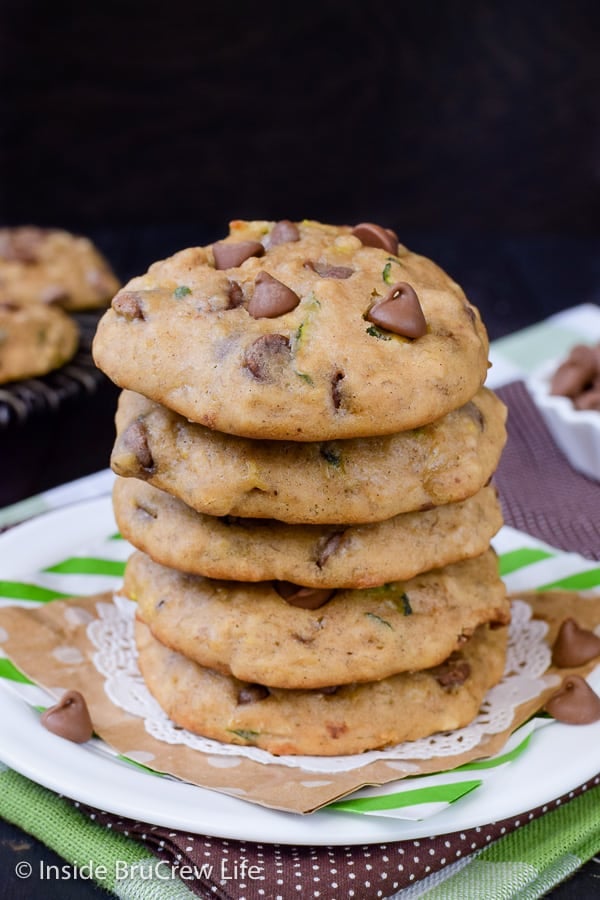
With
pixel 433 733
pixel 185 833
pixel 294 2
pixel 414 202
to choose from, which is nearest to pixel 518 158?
pixel 414 202

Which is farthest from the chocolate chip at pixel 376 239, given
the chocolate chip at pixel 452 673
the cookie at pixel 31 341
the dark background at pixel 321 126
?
the dark background at pixel 321 126

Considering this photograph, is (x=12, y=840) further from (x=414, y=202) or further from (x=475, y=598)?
(x=414, y=202)

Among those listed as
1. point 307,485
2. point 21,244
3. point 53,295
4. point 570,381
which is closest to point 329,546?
point 307,485

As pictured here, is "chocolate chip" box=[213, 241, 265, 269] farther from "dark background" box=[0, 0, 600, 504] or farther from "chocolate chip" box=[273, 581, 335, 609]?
"dark background" box=[0, 0, 600, 504]

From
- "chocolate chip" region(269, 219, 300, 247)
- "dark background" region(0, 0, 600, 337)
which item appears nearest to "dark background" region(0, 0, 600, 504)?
"dark background" region(0, 0, 600, 337)

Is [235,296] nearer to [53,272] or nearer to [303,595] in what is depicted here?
[303,595]

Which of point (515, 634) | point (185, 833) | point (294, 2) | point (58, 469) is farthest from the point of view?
point (294, 2)
